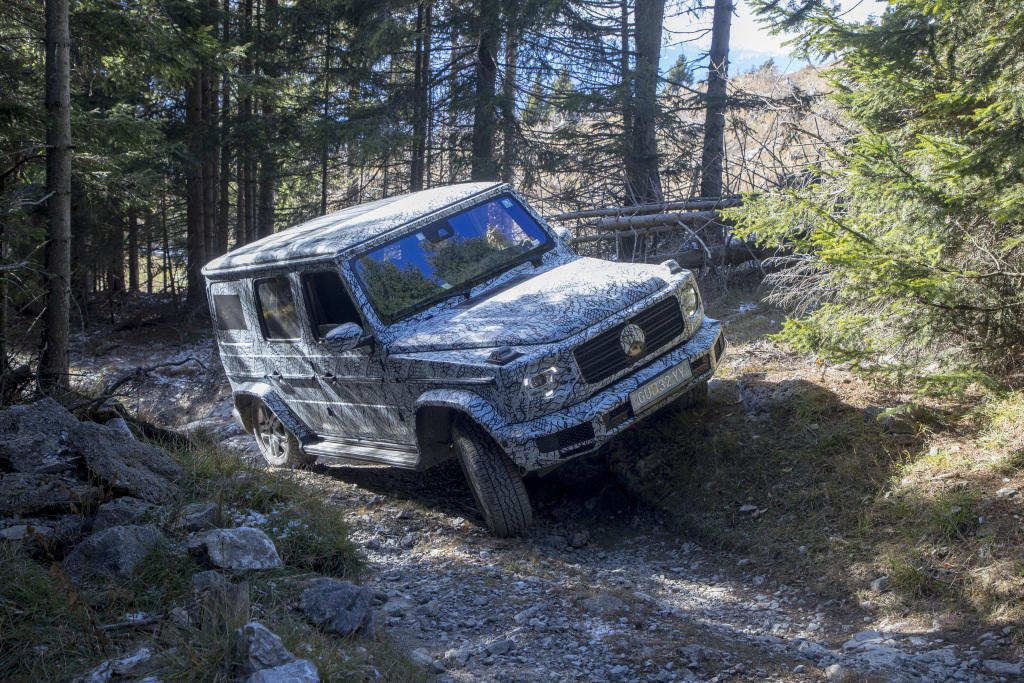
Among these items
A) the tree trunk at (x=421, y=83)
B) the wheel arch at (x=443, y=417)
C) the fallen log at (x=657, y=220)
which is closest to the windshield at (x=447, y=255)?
the wheel arch at (x=443, y=417)

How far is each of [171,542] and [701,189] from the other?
11158 mm

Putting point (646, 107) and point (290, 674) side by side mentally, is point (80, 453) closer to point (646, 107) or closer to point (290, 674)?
point (290, 674)

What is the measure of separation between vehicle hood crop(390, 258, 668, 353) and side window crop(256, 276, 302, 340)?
126cm

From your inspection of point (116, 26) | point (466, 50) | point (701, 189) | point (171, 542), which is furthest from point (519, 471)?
point (466, 50)

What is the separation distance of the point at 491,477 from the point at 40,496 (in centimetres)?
280

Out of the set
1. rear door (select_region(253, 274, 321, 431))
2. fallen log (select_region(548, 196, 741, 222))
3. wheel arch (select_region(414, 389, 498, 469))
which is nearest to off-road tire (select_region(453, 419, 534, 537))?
wheel arch (select_region(414, 389, 498, 469))

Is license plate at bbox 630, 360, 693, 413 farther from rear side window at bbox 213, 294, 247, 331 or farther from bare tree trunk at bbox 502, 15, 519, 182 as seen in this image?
bare tree trunk at bbox 502, 15, 519, 182

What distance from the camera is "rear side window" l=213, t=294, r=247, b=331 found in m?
6.90

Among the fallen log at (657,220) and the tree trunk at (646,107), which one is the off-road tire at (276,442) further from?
the tree trunk at (646,107)

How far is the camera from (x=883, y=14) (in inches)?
220

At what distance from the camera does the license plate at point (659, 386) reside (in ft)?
15.9

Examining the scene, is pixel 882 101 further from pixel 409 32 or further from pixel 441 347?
pixel 409 32

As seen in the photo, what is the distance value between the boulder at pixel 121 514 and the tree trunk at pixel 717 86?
11035mm

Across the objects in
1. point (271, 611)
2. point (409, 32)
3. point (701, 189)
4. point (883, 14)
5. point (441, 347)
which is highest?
point (409, 32)
